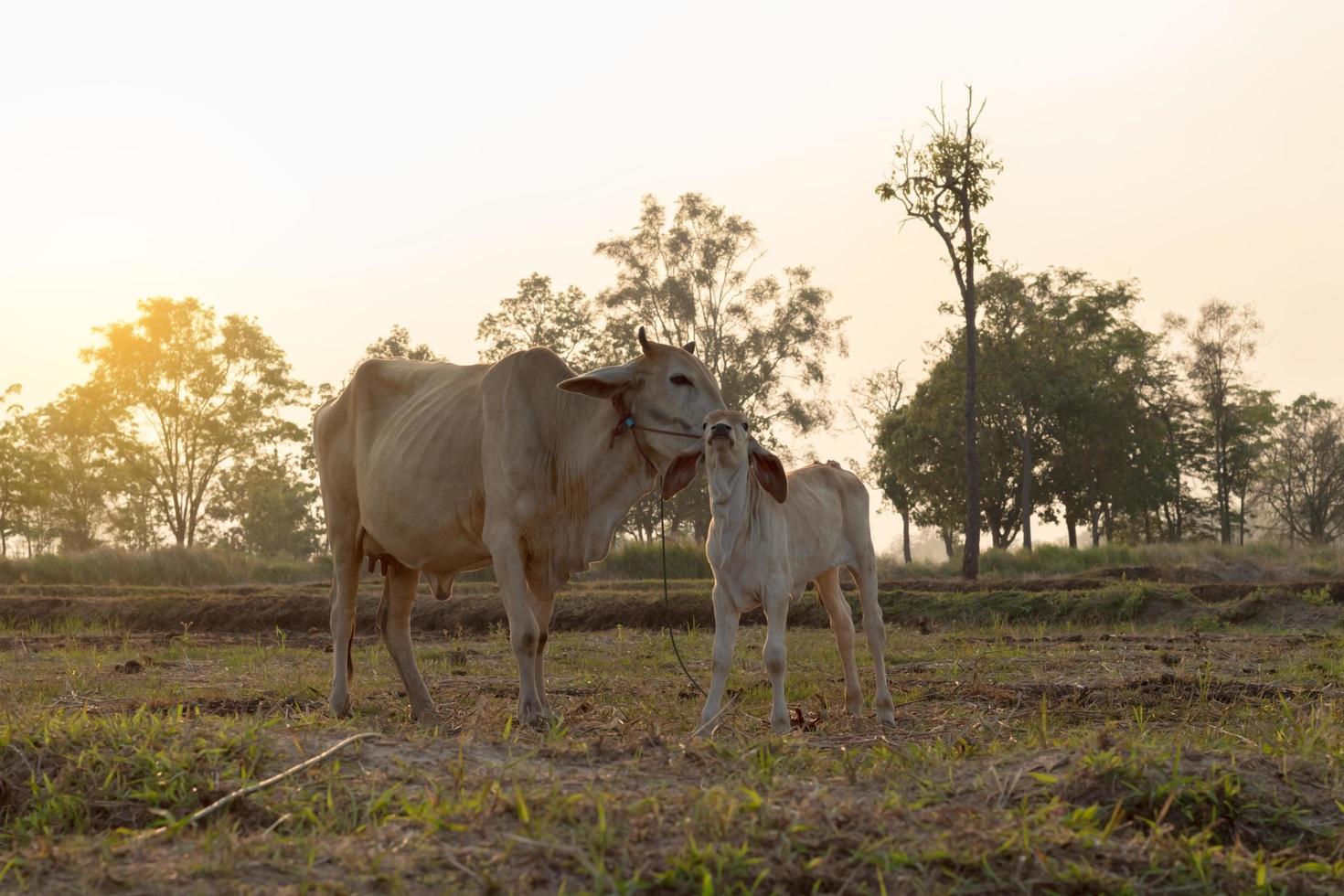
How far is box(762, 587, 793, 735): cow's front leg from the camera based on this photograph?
678 cm

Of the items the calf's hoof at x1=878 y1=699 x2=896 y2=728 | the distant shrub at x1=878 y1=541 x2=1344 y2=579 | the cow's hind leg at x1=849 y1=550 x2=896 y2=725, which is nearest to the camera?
the calf's hoof at x1=878 y1=699 x2=896 y2=728

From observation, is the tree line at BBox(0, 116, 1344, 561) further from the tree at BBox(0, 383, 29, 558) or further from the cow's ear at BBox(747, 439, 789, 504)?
the cow's ear at BBox(747, 439, 789, 504)

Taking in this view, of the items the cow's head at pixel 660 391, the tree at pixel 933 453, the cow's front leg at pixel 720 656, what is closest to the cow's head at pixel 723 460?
the cow's head at pixel 660 391

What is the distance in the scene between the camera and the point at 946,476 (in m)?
45.7

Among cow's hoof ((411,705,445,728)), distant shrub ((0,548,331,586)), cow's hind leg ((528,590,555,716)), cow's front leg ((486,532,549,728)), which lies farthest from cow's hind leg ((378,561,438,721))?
distant shrub ((0,548,331,586))

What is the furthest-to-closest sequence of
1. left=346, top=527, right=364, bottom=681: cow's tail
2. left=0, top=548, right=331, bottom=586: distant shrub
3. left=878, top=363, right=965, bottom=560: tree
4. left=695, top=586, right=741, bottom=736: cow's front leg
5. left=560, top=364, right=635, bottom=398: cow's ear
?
left=878, top=363, right=965, bottom=560: tree
left=0, top=548, right=331, bottom=586: distant shrub
left=346, top=527, right=364, bottom=681: cow's tail
left=560, top=364, right=635, bottom=398: cow's ear
left=695, top=586, right=741, bottom=736: cow's front leg

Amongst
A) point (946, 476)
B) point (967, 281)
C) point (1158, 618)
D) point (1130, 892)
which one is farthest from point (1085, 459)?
point (1130, 892)

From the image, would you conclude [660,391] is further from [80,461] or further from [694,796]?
[80,461]

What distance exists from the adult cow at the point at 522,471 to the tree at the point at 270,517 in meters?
54.9

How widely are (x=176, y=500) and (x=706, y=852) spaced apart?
50420 millimetres

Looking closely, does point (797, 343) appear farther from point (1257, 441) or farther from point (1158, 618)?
point (1158, 618)

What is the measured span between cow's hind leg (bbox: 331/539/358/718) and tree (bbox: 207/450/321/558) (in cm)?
5422

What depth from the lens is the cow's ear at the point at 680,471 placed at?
6.92 metres

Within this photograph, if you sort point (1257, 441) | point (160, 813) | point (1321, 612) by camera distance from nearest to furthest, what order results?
point (160, 813) → point (1321, 612) → point (1257, 441)
